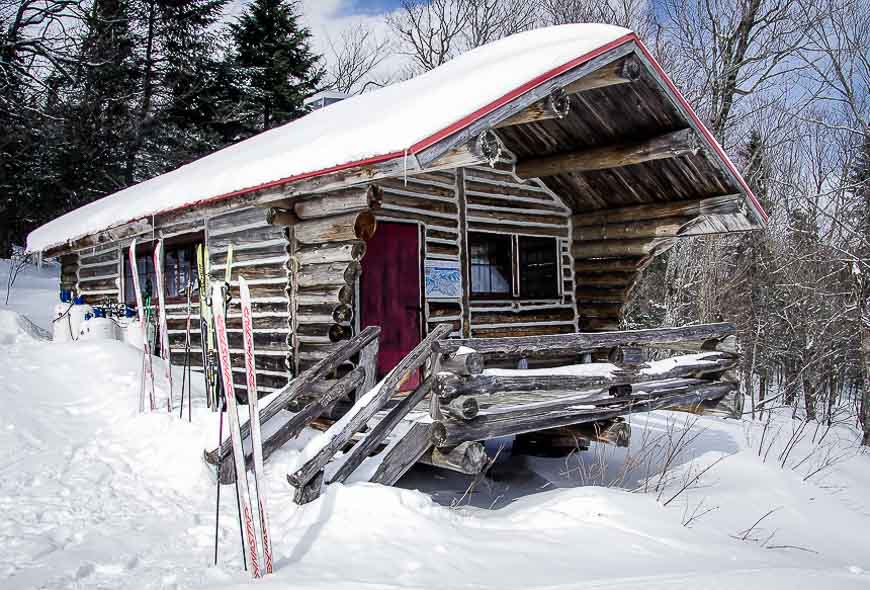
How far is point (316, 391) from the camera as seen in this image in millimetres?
6996

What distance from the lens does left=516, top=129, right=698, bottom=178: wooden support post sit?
8.08 m

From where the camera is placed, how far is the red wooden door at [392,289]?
834cm

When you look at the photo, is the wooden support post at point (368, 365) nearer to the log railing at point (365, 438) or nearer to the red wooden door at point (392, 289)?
the log railing at point (365, 438)

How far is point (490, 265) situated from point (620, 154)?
2.55 metres

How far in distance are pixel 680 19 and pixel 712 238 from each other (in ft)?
26.7

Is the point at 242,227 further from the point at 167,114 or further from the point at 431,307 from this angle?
the point at 167,114

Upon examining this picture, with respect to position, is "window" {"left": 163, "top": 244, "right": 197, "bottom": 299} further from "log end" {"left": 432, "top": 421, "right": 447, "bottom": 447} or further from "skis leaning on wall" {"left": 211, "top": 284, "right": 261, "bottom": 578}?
"skis leaning on wall" {"left": 211, "top": 284, "right": 261, "bottom": 578}

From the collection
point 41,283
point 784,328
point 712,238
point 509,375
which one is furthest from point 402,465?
point 784,328

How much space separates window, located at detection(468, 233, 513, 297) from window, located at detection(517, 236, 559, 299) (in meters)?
0.28

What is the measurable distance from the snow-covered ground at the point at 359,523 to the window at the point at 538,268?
9.69 feet

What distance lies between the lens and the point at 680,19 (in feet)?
72.7

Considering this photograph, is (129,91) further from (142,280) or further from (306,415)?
(306,415)

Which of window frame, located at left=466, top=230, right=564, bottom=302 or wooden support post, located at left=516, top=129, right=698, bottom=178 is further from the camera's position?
window frame, located at left=466, top=230, right=564, bottom=302

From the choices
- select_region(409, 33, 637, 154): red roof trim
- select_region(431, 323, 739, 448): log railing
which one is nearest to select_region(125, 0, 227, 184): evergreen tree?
select_region(409, 33, 637, 154): red roof trim
